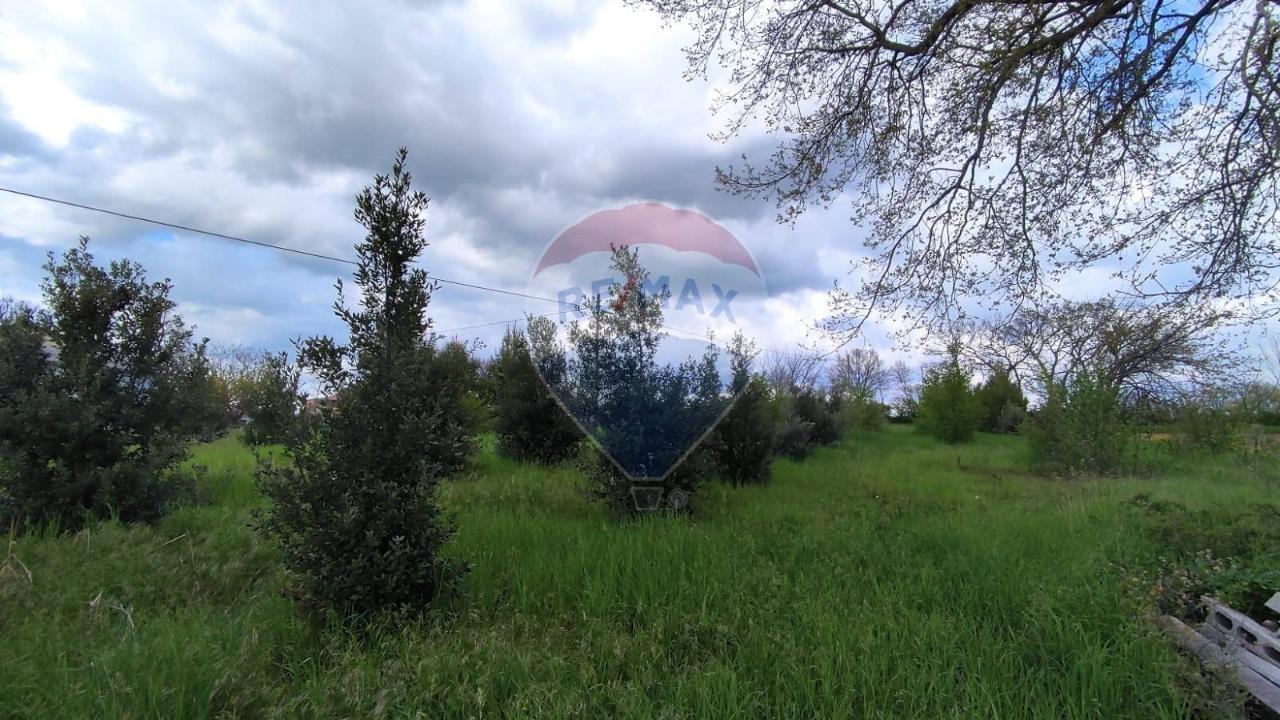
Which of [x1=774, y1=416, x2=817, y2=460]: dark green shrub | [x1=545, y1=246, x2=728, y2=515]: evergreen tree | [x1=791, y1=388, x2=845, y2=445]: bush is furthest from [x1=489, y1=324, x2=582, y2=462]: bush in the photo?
[x1=791, y1=388, x2=845, y2=445]: bush

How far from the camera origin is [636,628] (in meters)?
3.21

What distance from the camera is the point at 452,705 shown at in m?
2.41

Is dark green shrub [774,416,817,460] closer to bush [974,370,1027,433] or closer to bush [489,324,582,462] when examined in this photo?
bush [489,324,582,462]

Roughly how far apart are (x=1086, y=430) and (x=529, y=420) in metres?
11.8

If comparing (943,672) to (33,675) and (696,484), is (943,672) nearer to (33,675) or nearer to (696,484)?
(696,484)

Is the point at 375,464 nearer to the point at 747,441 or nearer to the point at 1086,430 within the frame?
the point at 747,441

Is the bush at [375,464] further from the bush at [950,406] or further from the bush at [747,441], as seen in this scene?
the bush at [950,406]

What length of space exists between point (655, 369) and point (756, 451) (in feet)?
13.8

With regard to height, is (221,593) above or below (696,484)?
below

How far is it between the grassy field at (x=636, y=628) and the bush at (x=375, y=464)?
28 cm

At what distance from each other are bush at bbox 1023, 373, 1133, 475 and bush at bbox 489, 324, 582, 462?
400 inches

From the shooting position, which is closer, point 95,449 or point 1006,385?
point 95,449

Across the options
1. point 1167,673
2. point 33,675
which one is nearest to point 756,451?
point 1167,673

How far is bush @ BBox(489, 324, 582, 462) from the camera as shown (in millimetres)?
10438
